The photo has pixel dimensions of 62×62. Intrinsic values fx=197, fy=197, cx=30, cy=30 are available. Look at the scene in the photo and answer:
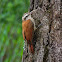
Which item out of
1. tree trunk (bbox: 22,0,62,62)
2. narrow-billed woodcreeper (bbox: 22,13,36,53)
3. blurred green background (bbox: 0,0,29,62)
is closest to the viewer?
tree trunk (bbox: 22,0,62,62)

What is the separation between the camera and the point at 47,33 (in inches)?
110

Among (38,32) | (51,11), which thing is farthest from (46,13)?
(38,32)

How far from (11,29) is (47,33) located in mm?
2142

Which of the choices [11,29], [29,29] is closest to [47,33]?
[29,29]

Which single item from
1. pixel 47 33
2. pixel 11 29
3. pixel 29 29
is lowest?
pixel 47 33

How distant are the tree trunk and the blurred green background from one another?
1.21 meters

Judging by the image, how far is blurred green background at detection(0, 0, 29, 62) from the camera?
427 cm

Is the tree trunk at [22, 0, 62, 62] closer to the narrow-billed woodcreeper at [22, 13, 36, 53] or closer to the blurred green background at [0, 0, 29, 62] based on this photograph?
the narrow-billed woodcreeper at [22, 13, 36, 53]

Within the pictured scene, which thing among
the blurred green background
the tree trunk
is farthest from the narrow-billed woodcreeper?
the blurred green background

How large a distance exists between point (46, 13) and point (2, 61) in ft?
7.83

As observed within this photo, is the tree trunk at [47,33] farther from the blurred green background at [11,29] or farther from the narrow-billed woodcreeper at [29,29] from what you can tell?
the blurred green background at [11,29]

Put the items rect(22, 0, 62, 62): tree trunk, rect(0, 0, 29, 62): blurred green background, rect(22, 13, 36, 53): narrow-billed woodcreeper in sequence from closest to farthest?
rect(22, 0, 62, 62): tree trunk < rect(22, 13, 36, 53): narrow-billed woodcreeper < rect(0, 0, 29, 62): blurred green background

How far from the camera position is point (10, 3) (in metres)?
5.19

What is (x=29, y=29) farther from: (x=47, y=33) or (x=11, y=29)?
(x=11, y=29)
